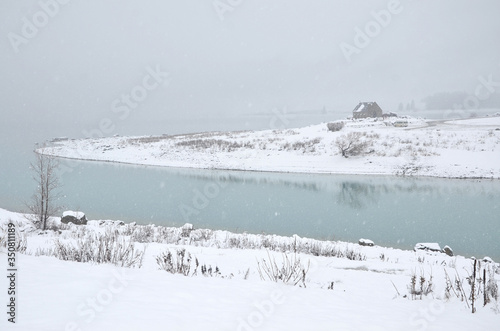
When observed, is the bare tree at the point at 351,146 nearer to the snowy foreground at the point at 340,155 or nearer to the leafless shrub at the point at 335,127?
the snowy foreground at the point at 340,155

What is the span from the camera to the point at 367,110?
76.1 m

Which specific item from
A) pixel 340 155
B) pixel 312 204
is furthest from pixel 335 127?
pixel 312 204

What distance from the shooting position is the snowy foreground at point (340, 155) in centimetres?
3650

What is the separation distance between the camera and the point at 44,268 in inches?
254

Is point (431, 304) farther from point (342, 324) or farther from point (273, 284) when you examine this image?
point (273, 284)

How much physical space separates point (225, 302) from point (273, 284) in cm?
153

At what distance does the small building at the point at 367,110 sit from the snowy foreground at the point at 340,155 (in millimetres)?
19297

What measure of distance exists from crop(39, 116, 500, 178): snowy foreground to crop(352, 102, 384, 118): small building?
1930 centimetres

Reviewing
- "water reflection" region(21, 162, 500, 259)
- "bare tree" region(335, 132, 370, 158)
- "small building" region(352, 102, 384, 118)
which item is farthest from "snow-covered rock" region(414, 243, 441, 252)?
"small building" region(352, 102, 384, 118)

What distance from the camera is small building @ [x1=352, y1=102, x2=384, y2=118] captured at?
75.9m

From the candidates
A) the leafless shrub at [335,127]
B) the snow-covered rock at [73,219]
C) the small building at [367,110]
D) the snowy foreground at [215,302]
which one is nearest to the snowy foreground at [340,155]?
the leafless shrub at [335,127]

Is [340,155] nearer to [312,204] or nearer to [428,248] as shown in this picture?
[312,204]

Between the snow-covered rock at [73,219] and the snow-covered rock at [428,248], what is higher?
the snow-covered rock at [73,219]

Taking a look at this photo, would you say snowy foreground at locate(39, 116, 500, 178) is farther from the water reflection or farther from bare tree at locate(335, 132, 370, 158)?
the water reflection
